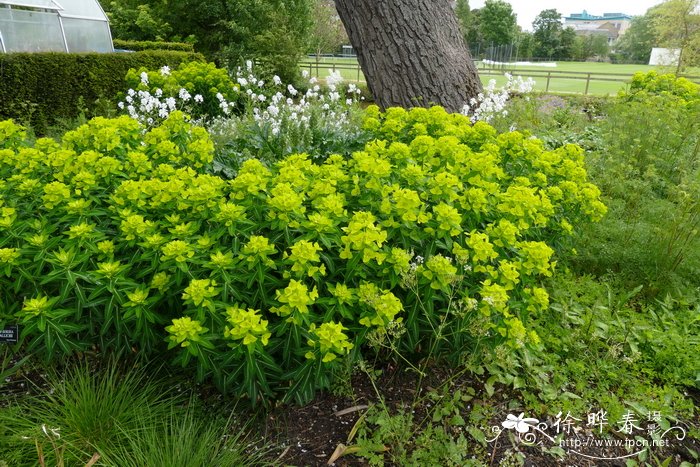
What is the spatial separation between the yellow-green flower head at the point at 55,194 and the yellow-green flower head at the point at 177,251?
74 centimetres

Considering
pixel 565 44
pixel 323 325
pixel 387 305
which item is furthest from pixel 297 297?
pixel 565 44

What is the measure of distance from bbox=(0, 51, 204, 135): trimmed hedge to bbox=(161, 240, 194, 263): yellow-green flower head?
6.70 metres

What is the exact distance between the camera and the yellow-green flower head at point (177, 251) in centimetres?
192

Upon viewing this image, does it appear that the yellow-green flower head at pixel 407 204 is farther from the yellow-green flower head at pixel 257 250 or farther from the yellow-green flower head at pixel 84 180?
A: the yellow-green flower head at pixel 84 180

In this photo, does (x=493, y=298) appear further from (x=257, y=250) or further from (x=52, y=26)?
(x=52, y=26)

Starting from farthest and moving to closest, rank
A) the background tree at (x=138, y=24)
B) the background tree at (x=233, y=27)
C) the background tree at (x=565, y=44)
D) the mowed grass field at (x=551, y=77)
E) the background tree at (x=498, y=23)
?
the background tree at (x=565, y=44), the background tree at (x=498, y=23), the mowed grass field at (x=551, y=77), the background tree at (x=138, y=24), the background tree at (x=233, y=27)

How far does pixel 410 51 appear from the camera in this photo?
198 inches

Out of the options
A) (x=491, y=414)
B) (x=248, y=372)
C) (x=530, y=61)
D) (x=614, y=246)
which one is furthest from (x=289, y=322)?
A: (x=530, y=61)

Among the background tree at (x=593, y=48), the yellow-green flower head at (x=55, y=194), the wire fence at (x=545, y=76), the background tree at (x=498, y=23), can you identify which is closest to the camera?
the yellow-green flower head at (x=55, y=194)

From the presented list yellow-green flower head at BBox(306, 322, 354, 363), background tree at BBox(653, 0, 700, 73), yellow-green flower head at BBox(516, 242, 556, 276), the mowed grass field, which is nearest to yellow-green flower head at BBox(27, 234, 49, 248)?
yellow-green flower head at BBox(306, 322, 354, 363)

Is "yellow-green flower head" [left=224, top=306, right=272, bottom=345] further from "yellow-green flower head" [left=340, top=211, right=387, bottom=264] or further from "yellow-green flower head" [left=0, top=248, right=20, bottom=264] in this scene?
"yellow-green flower head" [left=0, top=248, right=20, bottom=264]

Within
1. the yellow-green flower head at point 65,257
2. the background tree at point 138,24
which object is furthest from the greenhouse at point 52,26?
the yellow-green flower head at point 65,257

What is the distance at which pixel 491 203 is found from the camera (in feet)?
8.29

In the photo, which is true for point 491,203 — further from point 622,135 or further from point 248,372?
point 622,135
